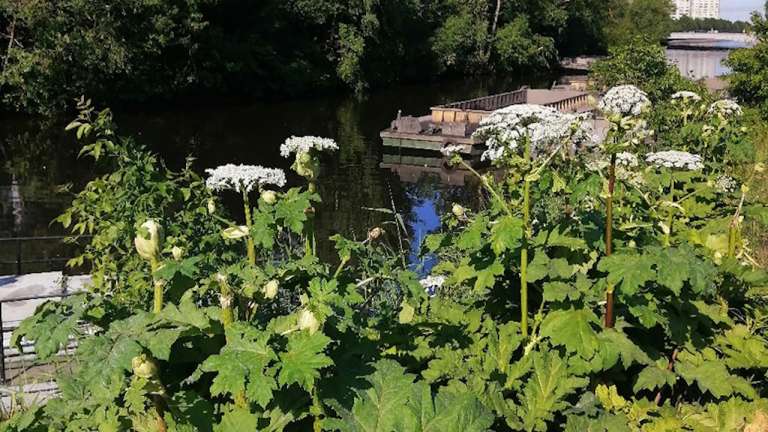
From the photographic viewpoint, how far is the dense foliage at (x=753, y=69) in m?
12.2

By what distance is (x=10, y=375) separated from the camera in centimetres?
478

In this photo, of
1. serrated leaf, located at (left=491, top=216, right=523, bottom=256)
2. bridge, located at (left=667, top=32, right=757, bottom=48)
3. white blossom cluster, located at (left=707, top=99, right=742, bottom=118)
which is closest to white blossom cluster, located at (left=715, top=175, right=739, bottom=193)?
white blossom cluster, located at (left=707, top=99, right=742, bottom=118)

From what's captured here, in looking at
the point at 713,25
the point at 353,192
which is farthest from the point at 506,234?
the point at 713,25

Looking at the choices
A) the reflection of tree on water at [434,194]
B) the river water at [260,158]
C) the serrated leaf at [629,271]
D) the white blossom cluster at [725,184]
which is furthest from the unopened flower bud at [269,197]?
the reflection of tree on water at [434,194]

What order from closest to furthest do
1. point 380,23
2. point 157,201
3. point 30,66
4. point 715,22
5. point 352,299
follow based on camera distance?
point 352,299
point 157,201
point 30,66
point 380,23
point 715,22

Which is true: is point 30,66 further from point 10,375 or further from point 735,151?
point 735,151

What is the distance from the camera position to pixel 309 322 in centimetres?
167

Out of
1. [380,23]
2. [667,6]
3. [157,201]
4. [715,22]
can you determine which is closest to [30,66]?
[380,23]

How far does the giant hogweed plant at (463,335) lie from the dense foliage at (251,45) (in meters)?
24.5

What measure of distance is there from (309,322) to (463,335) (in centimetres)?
81

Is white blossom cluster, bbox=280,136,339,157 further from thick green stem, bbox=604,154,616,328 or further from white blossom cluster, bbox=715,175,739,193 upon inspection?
white blossom cluster, bbox=715,175,739,193

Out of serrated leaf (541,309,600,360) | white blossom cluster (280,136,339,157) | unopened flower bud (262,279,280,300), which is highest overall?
white blossom cluster (280,136,339,157)

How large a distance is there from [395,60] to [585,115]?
41464 mm

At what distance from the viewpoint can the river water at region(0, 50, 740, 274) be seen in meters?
14.7
